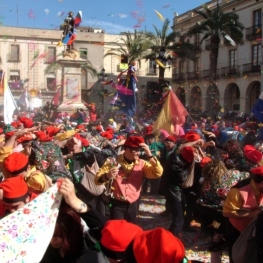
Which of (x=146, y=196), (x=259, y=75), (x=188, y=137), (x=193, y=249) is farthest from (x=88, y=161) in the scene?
(x=259, y=75)

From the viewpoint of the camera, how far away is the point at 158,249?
223 cm

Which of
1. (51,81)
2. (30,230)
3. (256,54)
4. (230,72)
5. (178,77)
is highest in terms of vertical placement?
(256,54)

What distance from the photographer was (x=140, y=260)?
2252 millimetres

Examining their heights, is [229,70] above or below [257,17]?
below

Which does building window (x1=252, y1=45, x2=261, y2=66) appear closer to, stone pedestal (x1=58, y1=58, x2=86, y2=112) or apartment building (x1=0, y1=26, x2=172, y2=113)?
apartment building (x1=0, y1=26, x2=172, y2=113)

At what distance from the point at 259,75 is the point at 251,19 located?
15.6 ft

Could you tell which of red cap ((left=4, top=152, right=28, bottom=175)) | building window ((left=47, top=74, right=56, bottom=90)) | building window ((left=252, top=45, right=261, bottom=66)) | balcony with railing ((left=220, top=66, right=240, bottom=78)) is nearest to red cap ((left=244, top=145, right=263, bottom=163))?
red cap ((left=4, top=152, right=28, bottom=175))

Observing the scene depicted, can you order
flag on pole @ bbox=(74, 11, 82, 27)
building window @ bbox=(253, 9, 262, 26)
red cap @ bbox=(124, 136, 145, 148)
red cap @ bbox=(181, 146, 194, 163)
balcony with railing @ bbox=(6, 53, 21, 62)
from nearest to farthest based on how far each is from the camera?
red cap @ bbox=(124, 136, 145, 148), red cap @ bbox=(181, 146, 194, 163), flag on pole @ bbox=(74, 11, 82, 27), building window @ bbox=(253, 9, 262, 26), balcony with railing @ bbox=(6, 53, 21, 62)

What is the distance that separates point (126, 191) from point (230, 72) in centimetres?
3373

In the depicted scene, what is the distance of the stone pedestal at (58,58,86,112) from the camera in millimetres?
21141

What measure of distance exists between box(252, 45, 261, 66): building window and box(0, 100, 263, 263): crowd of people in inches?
1109

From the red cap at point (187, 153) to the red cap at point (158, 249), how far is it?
371cm

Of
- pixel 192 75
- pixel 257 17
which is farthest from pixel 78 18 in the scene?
pixel 192 75

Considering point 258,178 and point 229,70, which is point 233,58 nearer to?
point 229,70
